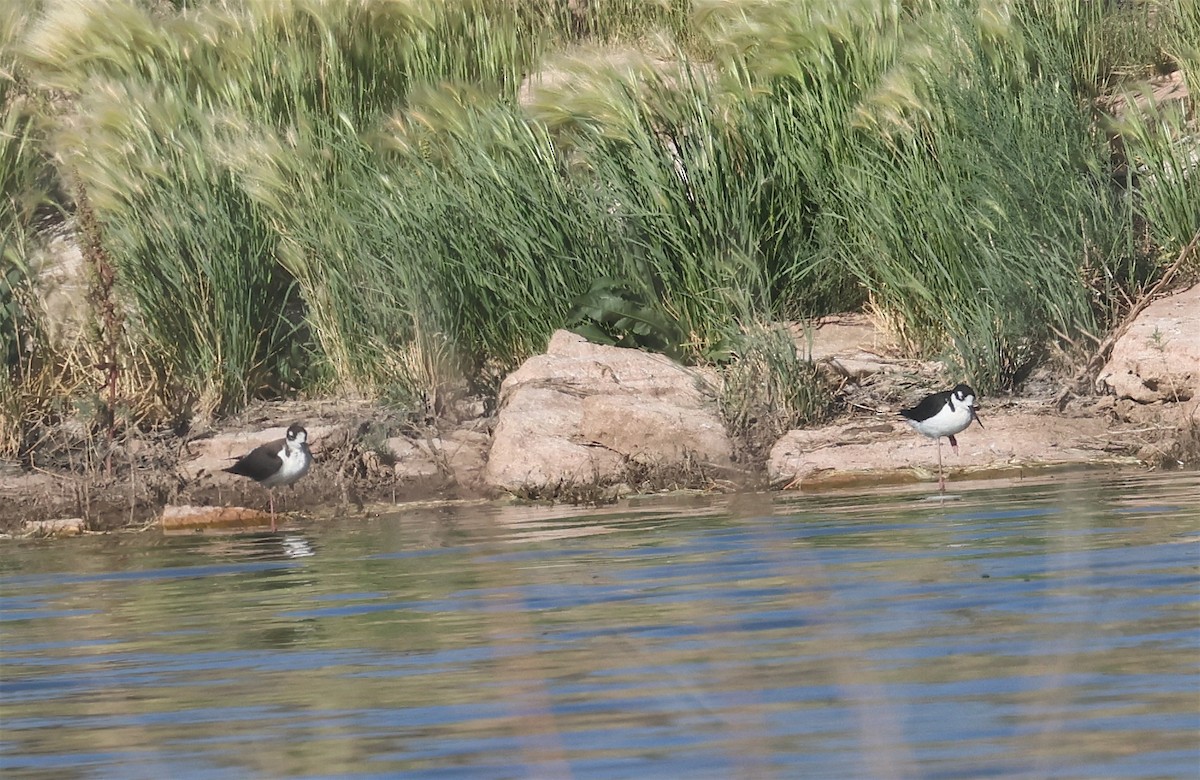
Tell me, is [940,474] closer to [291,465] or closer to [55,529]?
[291,465]

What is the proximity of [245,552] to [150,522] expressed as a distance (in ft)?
5.33

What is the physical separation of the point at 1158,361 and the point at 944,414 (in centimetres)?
147

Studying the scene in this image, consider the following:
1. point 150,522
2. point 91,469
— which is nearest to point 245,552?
point 150,522

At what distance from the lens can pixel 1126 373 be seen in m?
11.5

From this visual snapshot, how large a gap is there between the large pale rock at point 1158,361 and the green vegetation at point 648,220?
0.43 meters

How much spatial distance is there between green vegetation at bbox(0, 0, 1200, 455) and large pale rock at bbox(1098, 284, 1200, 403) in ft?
1.43

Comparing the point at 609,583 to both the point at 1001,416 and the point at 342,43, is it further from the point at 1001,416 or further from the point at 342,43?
the point at 342,43

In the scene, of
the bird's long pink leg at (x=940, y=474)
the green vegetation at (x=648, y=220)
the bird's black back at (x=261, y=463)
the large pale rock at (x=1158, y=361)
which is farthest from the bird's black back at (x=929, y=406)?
the bird's black back at (x=261, y=463)

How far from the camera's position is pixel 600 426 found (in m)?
11.6

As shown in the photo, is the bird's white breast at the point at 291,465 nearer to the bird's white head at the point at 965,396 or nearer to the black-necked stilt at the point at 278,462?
the black-necked stilt at the point at 278,462

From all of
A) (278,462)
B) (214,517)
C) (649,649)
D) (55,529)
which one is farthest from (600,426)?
(649,649)

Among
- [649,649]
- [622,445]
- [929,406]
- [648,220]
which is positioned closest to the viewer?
[649,649]

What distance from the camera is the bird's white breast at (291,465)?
11.1m

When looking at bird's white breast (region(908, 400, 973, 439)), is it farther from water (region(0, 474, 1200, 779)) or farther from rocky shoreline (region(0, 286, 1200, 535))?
water (region(0, 474, 1200, 779))
